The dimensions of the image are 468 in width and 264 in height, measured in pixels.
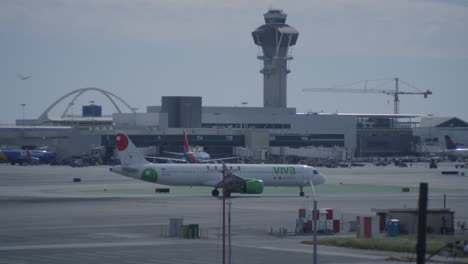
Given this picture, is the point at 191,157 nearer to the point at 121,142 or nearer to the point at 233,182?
the point at 121,142

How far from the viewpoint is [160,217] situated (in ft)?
204

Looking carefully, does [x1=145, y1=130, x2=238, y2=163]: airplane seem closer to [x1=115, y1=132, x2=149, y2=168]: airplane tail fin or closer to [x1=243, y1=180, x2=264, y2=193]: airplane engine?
[x1=115, y1=132, x2=149, y2=168]: airplane tail fin

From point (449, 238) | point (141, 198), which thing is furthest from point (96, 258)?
point (141, 198)

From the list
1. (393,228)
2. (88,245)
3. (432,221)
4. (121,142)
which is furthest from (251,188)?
(88,245)

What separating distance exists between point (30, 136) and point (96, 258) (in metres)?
152

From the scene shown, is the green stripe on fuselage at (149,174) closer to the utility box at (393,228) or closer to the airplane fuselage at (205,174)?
the airplane fuselage at (205,174)

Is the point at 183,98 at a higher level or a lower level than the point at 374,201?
higher

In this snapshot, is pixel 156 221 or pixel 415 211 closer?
pixel 415 211

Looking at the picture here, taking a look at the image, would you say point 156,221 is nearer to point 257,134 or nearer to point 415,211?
point 415,211

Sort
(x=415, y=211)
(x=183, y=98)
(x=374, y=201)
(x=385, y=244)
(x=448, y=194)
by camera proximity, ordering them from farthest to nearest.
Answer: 1. (x=183, y=98)
2. (x=448, y=194)
3. (x=374, y=201)
4. (x=415, y=211)
5. (x=385, y=244)

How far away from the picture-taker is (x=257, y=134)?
177250 millimetres

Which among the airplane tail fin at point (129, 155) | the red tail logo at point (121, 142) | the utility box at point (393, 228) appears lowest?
the utility box at point (393, 228)

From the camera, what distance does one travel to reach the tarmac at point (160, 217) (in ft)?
137

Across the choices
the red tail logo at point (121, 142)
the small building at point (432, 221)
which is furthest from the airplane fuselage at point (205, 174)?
the small building at point (432, 221)
